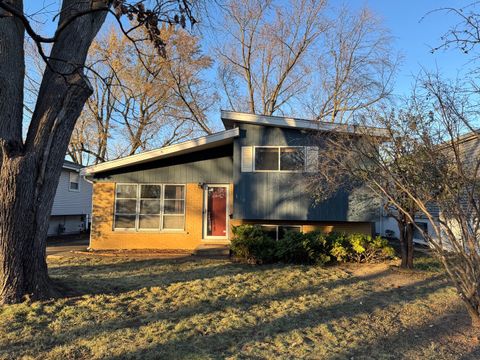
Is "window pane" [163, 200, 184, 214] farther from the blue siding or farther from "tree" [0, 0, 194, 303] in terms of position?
"tree" [0, 0, 194, 303]

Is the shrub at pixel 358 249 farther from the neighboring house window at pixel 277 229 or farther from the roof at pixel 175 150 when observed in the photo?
the roof at pixel 175 150

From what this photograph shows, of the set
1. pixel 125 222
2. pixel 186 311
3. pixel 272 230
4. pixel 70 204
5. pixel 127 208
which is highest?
pixel 70 204

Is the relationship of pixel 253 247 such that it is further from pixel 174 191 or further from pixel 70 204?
pixel 70 204

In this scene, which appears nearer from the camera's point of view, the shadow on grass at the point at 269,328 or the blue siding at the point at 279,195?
the shadow on grass at the point at 269,328

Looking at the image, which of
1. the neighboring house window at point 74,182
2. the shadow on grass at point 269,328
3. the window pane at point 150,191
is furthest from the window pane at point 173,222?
the neighboring house window at point 74,182

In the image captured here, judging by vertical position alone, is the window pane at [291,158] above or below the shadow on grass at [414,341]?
above

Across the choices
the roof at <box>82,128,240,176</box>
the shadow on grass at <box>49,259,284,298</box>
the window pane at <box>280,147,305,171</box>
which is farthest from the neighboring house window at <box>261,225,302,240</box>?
the roof at <box>82,128,240,176</box>

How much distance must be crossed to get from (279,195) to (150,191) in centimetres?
482

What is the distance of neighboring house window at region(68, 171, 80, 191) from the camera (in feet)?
65.8

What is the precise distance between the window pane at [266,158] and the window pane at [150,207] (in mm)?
4065

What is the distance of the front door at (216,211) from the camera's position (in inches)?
508

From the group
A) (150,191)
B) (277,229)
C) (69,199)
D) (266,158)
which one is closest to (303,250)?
(277,229)

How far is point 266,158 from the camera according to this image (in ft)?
38.2

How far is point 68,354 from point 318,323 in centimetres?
326
